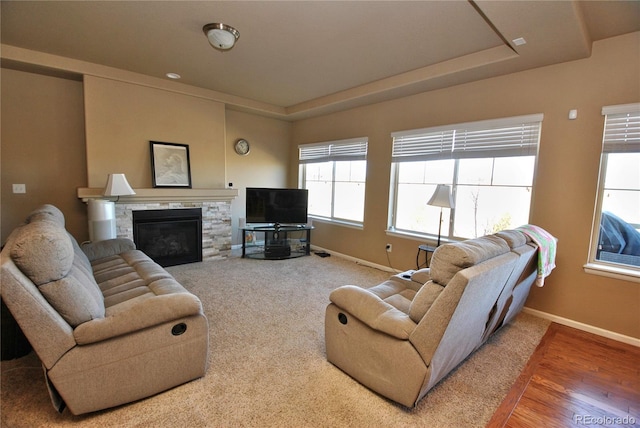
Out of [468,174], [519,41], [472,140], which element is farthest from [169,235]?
[519,41]

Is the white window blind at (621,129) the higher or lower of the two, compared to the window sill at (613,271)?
higher

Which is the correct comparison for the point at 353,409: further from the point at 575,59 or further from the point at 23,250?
the point at 575,59

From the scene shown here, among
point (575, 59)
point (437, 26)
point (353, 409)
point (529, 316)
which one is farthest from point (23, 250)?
point (575, 59)

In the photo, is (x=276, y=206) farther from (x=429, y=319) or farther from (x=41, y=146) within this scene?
(x=429, y=319)

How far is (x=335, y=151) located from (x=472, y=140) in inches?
93.3

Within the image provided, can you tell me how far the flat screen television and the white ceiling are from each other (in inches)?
71.3

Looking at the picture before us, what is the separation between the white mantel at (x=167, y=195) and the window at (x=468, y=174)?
276cm

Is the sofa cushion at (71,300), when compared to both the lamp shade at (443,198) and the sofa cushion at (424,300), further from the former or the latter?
the lamp shade at (443,198)

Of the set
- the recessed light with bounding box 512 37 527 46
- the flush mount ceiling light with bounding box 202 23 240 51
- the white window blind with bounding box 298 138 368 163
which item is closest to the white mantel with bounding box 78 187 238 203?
the white window blind with bounding box 298 138 368 163

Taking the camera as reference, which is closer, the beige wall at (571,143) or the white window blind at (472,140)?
the beige wall at (571,143)

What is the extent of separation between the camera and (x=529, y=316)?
311 centimetres

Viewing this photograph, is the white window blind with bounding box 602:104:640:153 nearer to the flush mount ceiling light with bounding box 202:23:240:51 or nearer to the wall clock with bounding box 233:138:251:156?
the flush mount ceiling light with bounding box 202:23:240:51

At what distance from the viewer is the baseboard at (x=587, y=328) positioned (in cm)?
259

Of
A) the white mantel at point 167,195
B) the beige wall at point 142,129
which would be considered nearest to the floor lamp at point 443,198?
the white mantel at point 167,195
